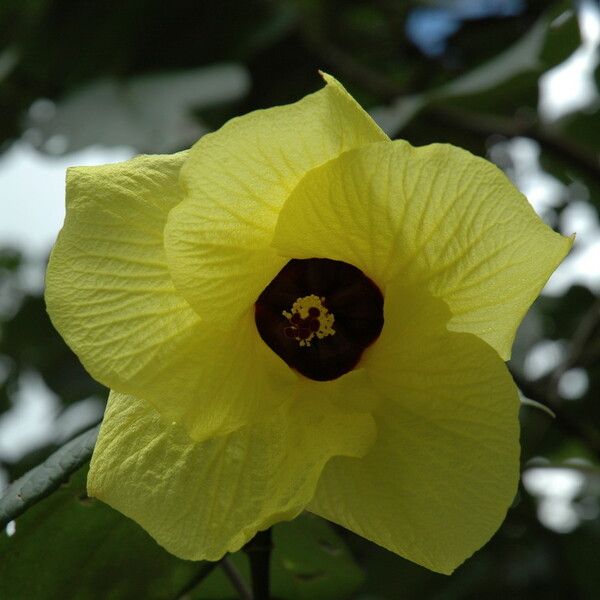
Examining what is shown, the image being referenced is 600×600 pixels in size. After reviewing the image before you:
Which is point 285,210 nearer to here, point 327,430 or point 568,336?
point 327,430

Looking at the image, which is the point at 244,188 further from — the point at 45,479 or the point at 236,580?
the point at 236,580

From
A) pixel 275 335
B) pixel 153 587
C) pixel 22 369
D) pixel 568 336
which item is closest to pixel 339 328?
pixel 275 335

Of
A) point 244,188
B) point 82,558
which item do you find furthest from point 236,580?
point 244,188

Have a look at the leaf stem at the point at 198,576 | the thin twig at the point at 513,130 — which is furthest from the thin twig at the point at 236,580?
the thin twig at the point at 513,130

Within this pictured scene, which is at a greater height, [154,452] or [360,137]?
[360,137]

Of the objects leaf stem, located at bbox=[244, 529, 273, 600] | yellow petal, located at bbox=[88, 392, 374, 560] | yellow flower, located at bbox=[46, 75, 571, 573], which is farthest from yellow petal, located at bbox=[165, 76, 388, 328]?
leaf stem, located at bbox=[244, 529, 273, 600]

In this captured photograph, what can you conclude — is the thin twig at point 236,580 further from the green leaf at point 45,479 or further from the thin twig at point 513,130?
the thin twig at point 513,130

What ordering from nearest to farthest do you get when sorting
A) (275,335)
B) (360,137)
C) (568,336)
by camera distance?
1. (360,137)
2. (275,335)
3. (568,336)
